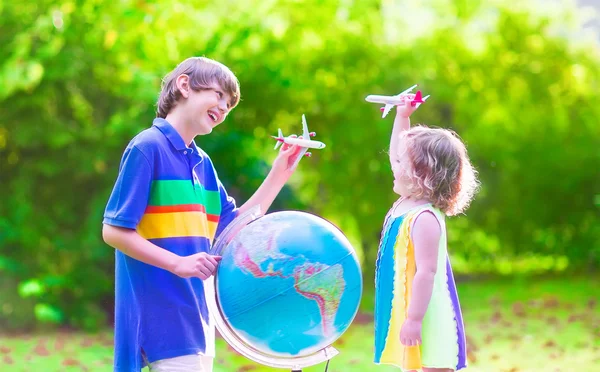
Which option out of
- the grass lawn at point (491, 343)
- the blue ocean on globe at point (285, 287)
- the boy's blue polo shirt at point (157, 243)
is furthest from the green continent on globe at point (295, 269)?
the grass lawn at point (491, 343)

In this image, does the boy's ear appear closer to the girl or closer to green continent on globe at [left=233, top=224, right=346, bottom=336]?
green continent on globe at [left=233, top=224, right=346, bottom=336]

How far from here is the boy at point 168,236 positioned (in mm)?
3225

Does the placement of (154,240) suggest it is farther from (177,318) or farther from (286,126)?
(286,126)

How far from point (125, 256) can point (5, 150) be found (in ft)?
19.7

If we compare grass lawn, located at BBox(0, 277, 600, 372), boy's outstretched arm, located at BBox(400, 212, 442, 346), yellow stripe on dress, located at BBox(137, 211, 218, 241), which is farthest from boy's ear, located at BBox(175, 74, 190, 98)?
grass lawn, located at BBox(0, 277, 600, 372)

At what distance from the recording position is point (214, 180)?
145 inches

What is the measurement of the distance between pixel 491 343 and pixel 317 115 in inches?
130

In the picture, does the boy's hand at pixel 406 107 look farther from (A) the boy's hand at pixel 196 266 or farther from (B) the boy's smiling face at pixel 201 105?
(A) the boy's hand at pixel 196 266

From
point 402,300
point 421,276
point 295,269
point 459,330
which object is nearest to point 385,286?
point 402,300

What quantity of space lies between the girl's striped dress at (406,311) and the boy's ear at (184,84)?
1010 mm

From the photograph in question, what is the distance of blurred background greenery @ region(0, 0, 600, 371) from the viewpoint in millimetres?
8531

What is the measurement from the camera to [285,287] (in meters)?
3.25

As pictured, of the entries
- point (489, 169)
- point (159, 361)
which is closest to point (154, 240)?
point (159, 361)

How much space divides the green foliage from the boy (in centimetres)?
479
